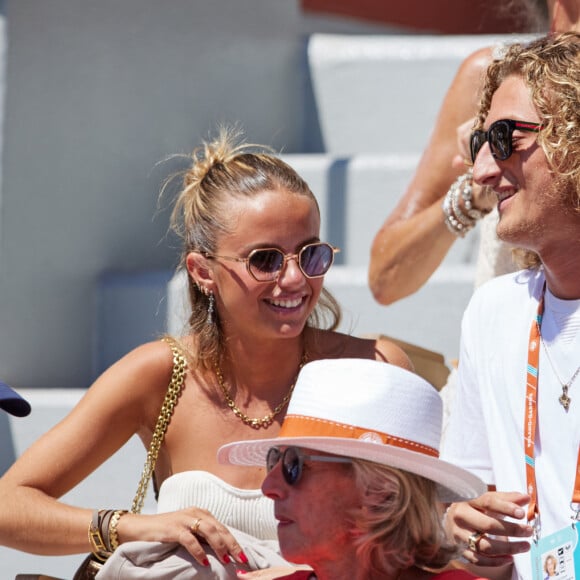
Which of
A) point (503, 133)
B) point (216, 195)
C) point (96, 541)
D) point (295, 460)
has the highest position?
point (503, 133)

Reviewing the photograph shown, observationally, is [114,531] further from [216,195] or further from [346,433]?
[216,195]

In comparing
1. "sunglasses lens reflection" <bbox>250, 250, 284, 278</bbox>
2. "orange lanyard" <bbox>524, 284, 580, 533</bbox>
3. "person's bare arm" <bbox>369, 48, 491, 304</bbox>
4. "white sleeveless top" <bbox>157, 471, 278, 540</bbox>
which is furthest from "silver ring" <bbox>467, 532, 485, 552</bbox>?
"person's bare arm" <bbox>369, 48, 491, 304</bbox>

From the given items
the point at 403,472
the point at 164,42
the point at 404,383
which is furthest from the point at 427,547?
the point at 164,42

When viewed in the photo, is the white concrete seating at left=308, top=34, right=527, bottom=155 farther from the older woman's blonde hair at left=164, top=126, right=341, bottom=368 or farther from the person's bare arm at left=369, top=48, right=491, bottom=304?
the older woman's blonde hair at left=164, top=126, right=341, bottom=368

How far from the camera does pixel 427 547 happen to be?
242 centimetres

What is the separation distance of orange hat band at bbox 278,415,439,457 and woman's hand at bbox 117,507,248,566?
321 mm

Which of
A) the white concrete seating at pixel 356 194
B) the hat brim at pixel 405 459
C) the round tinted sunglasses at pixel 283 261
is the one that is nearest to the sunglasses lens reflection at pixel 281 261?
the round tinted sunglasses at pixel 283 261

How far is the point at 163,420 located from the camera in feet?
10.4

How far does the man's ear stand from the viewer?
326cm

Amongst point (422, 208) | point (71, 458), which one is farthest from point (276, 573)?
point (422, 208)

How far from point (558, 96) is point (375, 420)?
30.2 inches

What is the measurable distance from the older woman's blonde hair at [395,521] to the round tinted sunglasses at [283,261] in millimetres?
770

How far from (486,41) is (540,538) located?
131 inches

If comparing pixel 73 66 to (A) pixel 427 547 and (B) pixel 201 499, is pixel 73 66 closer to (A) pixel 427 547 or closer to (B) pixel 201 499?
(B) pixel 201 499
